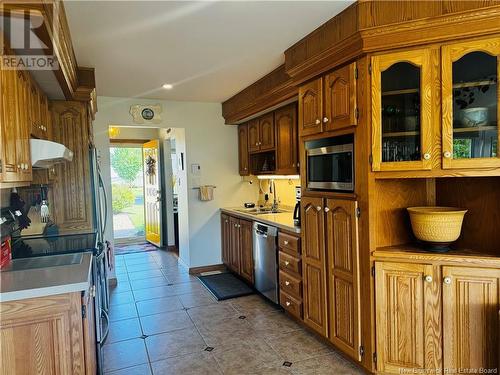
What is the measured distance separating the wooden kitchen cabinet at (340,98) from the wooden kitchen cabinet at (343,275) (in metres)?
0.58

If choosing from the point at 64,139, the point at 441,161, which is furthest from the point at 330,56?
the point at 64,139

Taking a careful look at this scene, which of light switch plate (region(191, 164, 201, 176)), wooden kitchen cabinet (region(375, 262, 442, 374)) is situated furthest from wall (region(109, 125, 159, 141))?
wooden kitchen cabinet (region(375, 262, 442, 374))

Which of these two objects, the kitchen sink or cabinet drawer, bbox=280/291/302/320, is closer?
the kitchen sink

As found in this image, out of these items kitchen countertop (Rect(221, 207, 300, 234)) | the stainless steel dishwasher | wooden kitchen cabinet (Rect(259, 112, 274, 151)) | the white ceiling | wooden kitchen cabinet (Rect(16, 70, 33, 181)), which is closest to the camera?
wooden kitchen cabinet (Rect(16, 70, 33, 181))

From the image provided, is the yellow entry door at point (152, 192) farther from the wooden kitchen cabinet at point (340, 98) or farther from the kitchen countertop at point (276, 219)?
the wooden kitchen cabinet at point (340, 98)

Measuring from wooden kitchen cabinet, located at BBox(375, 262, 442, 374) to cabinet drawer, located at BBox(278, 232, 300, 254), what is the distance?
0.93 m

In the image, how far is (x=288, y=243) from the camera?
→ 127 inches

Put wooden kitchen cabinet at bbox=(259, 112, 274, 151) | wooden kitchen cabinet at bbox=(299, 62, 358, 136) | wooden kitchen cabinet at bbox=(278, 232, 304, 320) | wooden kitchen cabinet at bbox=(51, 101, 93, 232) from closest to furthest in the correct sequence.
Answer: wooden kitchen cabinet at bbox=(299, 62, 358, 136), wooden kitchen cabinet at bbox=(278, 232, 304, 320), wooden kitchen cabinet at bbox=(51, 101, 93, 232), wooden kitchen cabinet at bbox=(259, 112, 274, 151)

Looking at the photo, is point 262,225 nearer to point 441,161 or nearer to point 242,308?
point 242,308

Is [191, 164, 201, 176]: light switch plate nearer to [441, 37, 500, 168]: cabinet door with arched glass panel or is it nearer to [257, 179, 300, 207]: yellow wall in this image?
[257, 179, 300, 207]: yellow wall

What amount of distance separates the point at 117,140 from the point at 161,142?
0.90m

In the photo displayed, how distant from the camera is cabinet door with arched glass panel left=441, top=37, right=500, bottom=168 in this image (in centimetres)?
197

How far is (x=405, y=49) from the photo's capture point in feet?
6.94

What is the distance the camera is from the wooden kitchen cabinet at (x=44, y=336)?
172 centimetres
